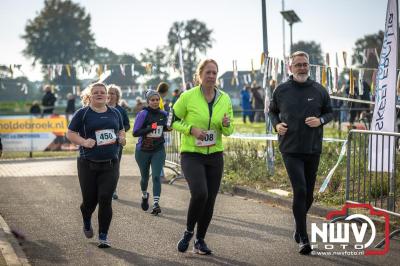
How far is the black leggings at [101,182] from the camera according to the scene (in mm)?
8227

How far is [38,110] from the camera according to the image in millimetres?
32219

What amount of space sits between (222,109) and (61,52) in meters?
116

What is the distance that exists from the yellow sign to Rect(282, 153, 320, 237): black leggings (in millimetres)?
15795

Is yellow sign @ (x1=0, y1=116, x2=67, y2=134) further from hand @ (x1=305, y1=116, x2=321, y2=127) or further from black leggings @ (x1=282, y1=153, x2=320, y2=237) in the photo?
hand @ (x1=305, y1=116, x2=321, y2=127)

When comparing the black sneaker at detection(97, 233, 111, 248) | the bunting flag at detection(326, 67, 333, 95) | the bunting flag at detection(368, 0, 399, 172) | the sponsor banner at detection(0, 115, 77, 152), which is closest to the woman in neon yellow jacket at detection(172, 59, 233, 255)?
the black sneaker at detection(97, 233, 111, 248)

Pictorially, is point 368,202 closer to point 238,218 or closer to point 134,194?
point 238,218

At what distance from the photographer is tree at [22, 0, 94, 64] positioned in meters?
120

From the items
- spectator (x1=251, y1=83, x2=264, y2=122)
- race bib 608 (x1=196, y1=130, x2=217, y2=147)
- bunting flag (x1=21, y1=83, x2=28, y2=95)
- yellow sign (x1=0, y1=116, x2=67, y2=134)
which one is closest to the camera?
race bib 608 (x1=196, y1=130, x2=217, y2=147)

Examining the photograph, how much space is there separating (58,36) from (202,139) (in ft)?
384

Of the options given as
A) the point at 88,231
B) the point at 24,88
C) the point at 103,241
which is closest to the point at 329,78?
the point at 88,231

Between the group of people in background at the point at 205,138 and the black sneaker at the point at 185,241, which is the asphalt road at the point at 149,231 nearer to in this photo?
the black sneaker at the point at 185,241

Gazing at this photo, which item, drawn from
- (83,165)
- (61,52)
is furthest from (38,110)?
(61,52)

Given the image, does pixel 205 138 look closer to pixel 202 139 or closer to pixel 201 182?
pixel 202 139

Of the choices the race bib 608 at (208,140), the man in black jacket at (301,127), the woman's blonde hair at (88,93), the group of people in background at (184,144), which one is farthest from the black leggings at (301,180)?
the woman's blonde hair at (88,93)
